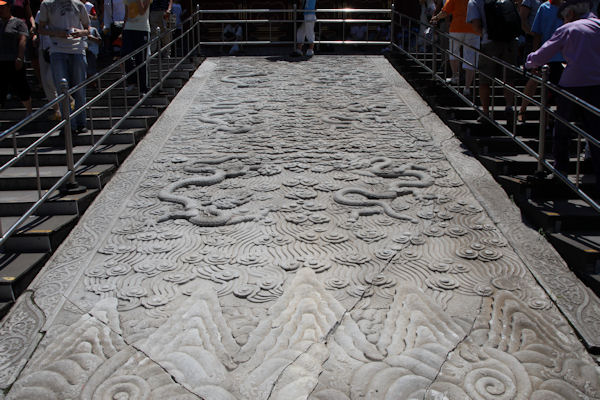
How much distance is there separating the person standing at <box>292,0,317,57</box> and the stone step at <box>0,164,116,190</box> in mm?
7047

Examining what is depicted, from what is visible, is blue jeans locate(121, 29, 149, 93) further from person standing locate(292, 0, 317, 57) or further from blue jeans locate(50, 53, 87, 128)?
person standing locate(292, 0, 317, 57)

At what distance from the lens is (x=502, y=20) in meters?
7.11

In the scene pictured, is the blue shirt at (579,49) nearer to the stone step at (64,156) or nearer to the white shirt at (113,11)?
the stone step at (64,156)

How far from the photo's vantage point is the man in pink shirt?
4926 mm

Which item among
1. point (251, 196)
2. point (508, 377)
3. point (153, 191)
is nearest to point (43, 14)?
point (153, 191)

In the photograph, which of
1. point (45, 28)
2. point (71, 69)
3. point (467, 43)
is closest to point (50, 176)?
point (71, 69)

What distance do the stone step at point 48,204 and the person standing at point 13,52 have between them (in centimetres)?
270

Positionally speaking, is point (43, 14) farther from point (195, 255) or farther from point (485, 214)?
point (485, 214)

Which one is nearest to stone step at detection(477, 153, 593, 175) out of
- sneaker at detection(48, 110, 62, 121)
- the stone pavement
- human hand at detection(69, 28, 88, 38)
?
the stone pavement

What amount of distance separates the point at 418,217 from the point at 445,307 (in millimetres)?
1406

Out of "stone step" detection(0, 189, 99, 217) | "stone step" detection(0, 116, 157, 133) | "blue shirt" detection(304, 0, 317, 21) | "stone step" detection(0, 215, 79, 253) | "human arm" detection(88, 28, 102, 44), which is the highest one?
"blue shirt" detection(304, 0, 317, 21)

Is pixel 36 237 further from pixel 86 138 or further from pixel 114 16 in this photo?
pixel 114 16

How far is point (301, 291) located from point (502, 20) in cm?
441

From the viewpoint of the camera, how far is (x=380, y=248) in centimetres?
490
